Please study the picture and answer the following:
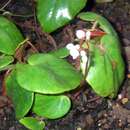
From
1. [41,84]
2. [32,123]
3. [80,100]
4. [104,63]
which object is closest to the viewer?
[41,84]

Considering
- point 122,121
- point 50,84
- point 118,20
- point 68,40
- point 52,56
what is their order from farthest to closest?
point 118,20 → point 68,40 → point 122,121 → point 52,56 → point 50,84

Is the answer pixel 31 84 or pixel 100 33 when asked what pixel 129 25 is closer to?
pixel 100 33

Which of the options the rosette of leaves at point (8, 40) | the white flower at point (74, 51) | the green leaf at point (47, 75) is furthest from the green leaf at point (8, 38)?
the white flower at point (74, 51)

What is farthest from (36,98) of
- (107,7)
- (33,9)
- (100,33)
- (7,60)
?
(107,7)

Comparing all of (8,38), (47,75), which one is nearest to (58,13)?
(8,38)

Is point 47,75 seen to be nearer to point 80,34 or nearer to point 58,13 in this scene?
point 80,34

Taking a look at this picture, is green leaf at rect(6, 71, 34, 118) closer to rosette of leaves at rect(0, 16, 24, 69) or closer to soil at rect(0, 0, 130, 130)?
rosette of leaves at rect(0, 16, 24, 69)
